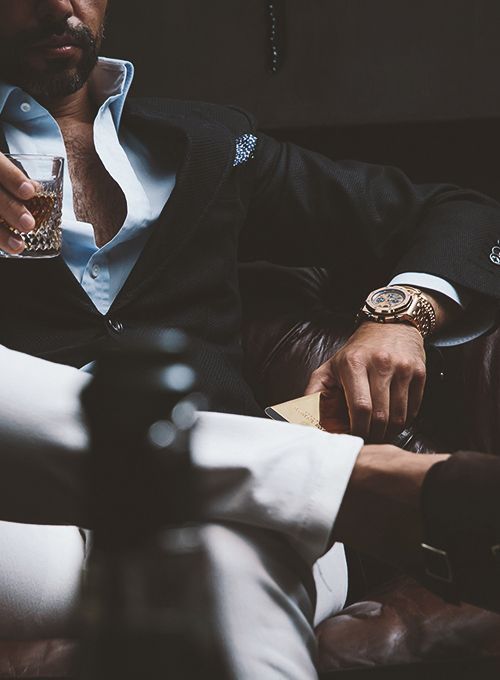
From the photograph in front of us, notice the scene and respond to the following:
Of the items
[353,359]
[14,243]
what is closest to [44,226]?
[14,243]

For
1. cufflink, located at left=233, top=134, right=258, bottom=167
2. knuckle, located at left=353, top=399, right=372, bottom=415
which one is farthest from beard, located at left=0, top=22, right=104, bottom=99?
knuckle, located at left=353, top=399, right=372, bottom=415

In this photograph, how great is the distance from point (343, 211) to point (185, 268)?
359 mm

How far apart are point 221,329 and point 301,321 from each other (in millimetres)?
350

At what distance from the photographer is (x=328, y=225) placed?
5.18 feet

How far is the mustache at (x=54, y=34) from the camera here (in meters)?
1.37

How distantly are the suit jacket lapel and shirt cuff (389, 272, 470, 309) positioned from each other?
0.35 m

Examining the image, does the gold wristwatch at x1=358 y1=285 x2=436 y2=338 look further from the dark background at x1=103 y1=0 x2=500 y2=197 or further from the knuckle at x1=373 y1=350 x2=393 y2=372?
the dark background at x1=103 y1=0 x2=500 y2=197

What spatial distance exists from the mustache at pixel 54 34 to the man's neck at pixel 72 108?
9cm

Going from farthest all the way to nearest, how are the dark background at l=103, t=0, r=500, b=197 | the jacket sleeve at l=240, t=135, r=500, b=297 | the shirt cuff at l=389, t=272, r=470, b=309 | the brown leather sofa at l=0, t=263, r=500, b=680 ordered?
the dark background at l=103, t=0, r=500, b=197 → the jacket sleeve at l=240, t=135, r=500, b=297 → the shirt cuff at l=389, t=272, r=470, b=309 → the brown leather sofa at l=0, t=263, r=500, b=680

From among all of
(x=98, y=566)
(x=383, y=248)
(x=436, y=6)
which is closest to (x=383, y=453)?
(x=98, y=566)

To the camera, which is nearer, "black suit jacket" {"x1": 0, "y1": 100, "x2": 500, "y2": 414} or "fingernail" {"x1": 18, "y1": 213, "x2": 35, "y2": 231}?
"fingernail" {"x1": 18, "y1": 213, "x2": 35, "y2": 231}

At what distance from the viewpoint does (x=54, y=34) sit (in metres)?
1.38

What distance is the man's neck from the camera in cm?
145

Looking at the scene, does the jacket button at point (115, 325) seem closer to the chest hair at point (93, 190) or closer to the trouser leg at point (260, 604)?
the chest hair at point (93, 190)
